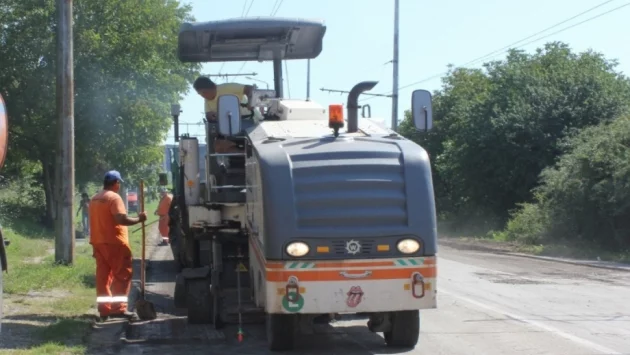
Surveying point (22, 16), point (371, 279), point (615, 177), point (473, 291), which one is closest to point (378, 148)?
point (371, 279)

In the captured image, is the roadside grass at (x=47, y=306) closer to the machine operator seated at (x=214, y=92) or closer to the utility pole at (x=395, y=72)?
the machine operator seated at (x=214, y=92)

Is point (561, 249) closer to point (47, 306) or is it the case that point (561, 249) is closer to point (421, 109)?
point (47, 306)

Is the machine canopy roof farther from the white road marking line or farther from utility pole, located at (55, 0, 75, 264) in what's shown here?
the white road marking line

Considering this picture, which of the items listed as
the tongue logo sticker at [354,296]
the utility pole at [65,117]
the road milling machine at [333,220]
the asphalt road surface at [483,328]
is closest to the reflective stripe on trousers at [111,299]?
the asphalt road surface at [483,328]

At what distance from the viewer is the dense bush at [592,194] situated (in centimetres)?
2878

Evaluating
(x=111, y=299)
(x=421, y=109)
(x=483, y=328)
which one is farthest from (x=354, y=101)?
(x=111, y=299)

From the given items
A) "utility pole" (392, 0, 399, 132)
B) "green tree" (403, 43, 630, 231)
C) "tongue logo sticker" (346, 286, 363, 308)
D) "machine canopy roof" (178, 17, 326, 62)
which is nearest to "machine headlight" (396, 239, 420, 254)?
"tongue logo sticker" (346, 286, 363, 308)

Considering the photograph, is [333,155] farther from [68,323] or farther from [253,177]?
[68,323]

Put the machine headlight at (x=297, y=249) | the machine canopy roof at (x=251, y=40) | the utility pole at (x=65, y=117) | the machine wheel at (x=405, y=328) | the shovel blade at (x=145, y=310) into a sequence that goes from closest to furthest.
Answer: the machine headlight at (x=297, y=249) < the machine wheel at (x=405, y=328) < the shovel blade at (x=145, y=310) < the machine canopy roof at (x=251, y=40) < the utility pole at (x=65, y=117)

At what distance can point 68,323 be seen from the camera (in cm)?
1139

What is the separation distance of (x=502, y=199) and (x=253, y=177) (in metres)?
35.7

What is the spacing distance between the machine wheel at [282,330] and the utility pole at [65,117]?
8557 mm

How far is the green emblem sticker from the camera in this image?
9180 millimetres

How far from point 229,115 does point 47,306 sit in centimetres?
439
